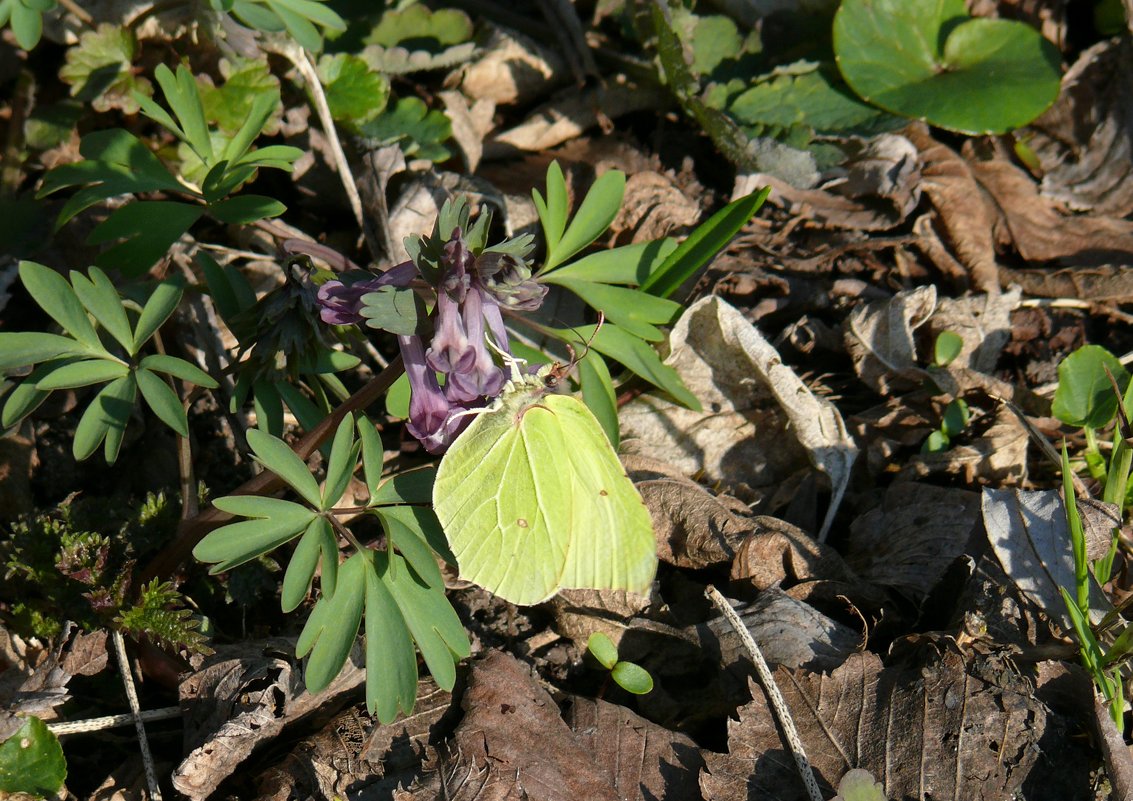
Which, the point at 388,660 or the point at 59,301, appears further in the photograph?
the point at 59,301

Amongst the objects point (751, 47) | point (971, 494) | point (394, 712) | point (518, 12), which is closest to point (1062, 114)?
point (751, 47)

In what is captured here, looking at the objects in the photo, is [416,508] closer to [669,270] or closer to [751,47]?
[669,270]

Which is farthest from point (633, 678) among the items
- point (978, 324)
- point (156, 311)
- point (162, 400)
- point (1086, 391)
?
point (978, 324)

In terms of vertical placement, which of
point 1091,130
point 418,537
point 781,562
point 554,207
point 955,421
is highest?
point 554,207

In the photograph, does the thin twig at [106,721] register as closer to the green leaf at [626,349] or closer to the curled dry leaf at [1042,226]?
the green leaf at [626,349]

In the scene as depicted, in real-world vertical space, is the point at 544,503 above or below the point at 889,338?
above

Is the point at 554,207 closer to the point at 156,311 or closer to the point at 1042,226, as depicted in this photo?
the point at 156,311

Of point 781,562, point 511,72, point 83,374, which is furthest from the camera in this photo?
point 511,72
